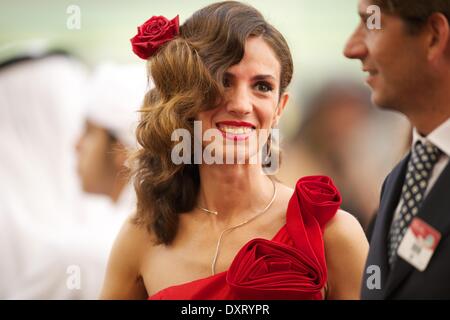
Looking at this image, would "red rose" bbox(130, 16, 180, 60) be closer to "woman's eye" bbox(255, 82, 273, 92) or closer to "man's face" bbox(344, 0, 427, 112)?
"woman's eye" bbox(255, 82, 273, 92)

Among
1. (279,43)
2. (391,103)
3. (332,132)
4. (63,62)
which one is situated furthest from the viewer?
(63,62)

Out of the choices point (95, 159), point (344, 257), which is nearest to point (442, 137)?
point (344, 257)

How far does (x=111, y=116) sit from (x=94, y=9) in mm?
503

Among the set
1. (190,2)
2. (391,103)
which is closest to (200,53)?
(391,103)

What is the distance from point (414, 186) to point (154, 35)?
0.89 meters

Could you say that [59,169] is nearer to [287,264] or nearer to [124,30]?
[124,30]

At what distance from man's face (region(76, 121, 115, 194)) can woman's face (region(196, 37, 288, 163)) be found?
5.17ft

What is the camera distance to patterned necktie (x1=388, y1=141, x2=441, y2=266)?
1.66 m

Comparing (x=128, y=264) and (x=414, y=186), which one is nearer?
(x=414, y=186)

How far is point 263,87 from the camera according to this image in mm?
2047

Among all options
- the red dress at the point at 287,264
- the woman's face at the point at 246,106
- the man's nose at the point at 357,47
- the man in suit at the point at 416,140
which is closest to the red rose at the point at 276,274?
the red dress at the point at 287,264

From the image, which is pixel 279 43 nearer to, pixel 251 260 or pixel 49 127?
pixel 251 260

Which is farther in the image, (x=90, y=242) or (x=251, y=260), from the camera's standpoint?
(x=90, y=242)

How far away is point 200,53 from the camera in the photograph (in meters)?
2.00
